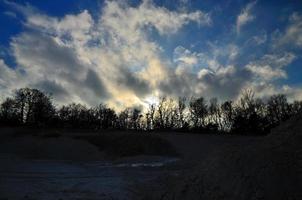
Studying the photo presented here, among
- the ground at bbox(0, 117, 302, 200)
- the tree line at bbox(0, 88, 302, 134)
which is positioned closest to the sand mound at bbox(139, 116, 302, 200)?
the ground at bbox(0, 117, 302, 200)

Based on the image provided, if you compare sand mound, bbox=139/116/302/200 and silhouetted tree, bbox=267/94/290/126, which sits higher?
silhouetted tree, bbox=267/94/290/126

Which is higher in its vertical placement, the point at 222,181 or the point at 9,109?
the point at 9,109

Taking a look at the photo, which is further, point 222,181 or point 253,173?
point 222,181

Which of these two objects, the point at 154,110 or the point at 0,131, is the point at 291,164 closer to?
the point at 0,131

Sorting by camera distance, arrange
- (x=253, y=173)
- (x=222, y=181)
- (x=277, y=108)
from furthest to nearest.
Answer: (x=277, y=108) → (x=222, y=181) → (x=253, y=173)

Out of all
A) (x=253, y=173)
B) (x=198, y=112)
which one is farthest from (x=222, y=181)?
(x=198, y=112)

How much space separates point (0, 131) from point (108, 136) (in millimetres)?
18301

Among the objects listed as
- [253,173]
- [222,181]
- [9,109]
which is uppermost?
[9,109]

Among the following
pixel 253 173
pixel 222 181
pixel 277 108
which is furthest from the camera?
pixel 277 108

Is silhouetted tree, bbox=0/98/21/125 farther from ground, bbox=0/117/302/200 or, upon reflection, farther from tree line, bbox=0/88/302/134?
ground, bbox=0/117/302/200

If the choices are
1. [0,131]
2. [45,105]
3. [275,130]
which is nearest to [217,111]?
[45,105]

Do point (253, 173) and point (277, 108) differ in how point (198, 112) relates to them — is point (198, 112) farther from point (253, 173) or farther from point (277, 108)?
point (253, 173)

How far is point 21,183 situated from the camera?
1505cm

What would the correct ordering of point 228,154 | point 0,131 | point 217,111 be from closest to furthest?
point 228,154 → point 0,131 → point 217,111
